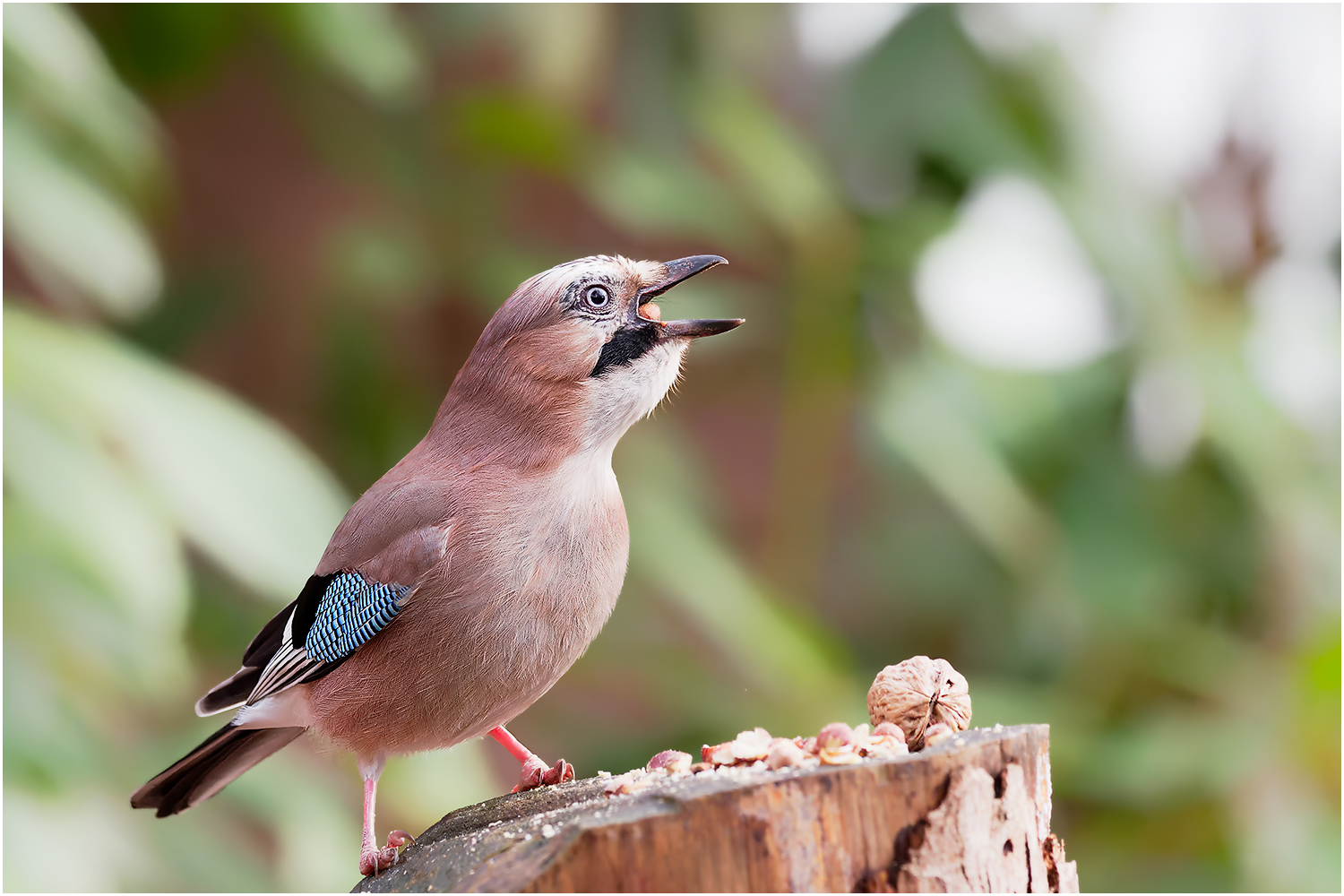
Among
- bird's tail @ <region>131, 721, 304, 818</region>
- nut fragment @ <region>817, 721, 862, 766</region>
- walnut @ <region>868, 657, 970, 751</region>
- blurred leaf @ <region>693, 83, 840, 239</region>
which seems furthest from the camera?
blurred leaf @ <region>693, 83, 840, 239</region>

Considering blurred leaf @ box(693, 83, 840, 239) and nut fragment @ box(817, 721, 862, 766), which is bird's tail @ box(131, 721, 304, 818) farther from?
blurred leaf @ box(693, 83, 840, 239)

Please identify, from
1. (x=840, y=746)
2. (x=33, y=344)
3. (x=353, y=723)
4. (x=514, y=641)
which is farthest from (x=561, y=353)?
(x=33, y=344)

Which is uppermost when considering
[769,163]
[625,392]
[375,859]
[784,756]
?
[769,163]

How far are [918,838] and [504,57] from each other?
6251 millimetres

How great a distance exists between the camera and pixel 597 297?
286 cm

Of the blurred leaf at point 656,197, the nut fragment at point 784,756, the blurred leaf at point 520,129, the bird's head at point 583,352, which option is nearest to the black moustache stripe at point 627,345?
the bird's head at point 583,352

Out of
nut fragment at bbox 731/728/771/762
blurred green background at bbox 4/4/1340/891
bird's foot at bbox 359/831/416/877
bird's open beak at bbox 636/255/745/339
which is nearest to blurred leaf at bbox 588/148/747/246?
blurred green background at bbox 4/4/1340/891

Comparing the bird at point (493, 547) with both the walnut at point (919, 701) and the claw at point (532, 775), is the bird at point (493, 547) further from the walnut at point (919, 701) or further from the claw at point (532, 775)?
A: the walnut at point (919, 701)

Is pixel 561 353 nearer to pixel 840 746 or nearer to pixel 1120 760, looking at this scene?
pixel 840 746

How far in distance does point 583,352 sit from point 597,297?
0.46 ft

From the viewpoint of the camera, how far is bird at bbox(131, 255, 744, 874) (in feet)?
8.72

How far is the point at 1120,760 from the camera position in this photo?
17.7 feet

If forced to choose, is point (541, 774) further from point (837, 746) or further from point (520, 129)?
point (520, 129)

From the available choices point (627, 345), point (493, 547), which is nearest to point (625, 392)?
point (627, 345)
